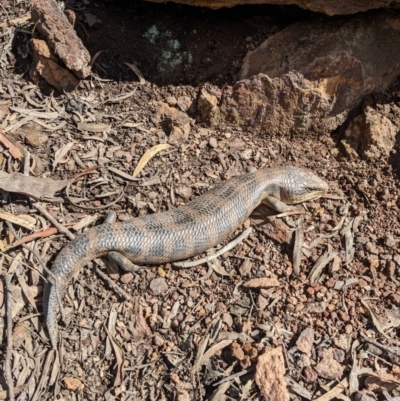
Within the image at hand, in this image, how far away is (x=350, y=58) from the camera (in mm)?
5105

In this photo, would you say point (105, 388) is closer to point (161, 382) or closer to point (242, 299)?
point (161, 382)

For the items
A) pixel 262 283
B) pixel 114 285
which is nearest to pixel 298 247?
pixel 262 283

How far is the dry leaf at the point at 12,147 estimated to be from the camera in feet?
15.6

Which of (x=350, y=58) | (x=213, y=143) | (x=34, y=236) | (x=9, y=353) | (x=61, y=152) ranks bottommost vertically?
(x=9, y=353)

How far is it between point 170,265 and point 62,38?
2.65m

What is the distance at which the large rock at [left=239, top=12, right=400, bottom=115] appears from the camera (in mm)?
5137

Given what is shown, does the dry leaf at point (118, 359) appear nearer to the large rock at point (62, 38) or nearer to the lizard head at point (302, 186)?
the lizard head at point (302, 186)

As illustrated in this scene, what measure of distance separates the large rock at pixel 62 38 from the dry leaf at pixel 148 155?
3.60 ft

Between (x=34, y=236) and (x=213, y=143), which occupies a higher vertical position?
(x=213, y=143)

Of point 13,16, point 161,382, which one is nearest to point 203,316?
point 161,382

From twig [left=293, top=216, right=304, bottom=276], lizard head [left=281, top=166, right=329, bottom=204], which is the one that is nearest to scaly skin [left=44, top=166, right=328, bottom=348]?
lizard head [left=281, top=166, right=329, bottom=204]

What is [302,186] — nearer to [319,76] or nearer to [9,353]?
[319,76]

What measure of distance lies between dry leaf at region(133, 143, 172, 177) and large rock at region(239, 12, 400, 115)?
4.72ft

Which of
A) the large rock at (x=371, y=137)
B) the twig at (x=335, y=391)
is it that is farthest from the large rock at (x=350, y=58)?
the twig at (x=335, y=391)
